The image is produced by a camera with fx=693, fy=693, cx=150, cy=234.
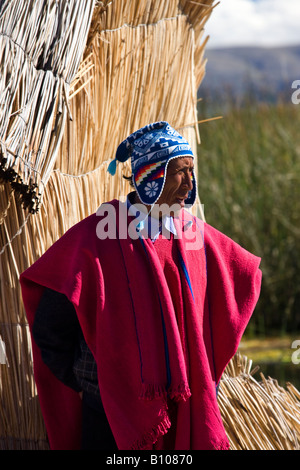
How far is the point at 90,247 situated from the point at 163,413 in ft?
1.86

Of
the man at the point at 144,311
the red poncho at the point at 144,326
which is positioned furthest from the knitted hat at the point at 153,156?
the red poncho at the point at 144,326

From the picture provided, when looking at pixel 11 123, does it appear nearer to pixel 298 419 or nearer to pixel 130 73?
pixel 130 73

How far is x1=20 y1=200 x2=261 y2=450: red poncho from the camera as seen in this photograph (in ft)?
7.04

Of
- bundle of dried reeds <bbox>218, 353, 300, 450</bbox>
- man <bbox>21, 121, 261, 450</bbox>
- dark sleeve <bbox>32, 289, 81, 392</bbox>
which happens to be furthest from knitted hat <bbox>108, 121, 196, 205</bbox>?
bundle of dried reeds <bbox>218, 353, 300, 450</bbox>

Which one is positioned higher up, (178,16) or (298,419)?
(178,16)

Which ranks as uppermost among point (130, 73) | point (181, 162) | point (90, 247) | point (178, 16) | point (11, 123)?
point (178, 16)

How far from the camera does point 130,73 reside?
297 centimetres

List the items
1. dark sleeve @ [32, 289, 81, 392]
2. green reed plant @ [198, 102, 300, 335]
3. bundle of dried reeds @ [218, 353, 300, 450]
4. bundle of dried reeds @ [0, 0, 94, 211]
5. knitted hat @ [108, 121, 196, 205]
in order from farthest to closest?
green reed plant @ [198, 102, 300, 335] → bundle of dried reeds @ [218, 353, 300, 450] → bundle of dried reeds @ [0, 0, 94, 211] → dark sleeve @ [32, 289, 81, 392] → knitted hat @ [108, 121, 196, 205]

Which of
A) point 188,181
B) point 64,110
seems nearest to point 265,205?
point 64,110

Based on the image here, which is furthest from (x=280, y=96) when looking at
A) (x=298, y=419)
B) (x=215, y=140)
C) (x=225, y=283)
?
(x=225, y=283)

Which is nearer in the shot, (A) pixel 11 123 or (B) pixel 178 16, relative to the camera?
(A) pixel 11 123

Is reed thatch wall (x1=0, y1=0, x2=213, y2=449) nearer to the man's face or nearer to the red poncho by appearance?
the red poncho
